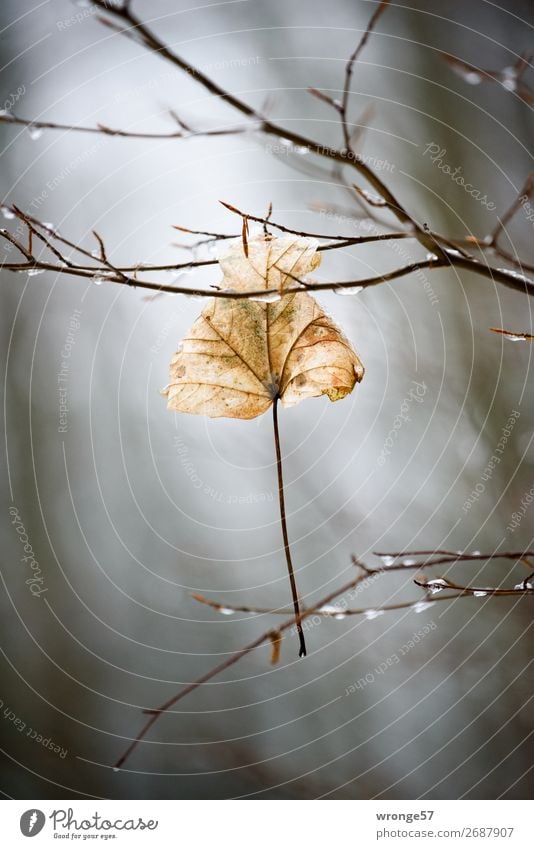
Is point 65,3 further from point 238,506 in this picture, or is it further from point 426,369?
point 238,506

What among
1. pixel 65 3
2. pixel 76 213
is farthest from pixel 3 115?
pixel 76 213
